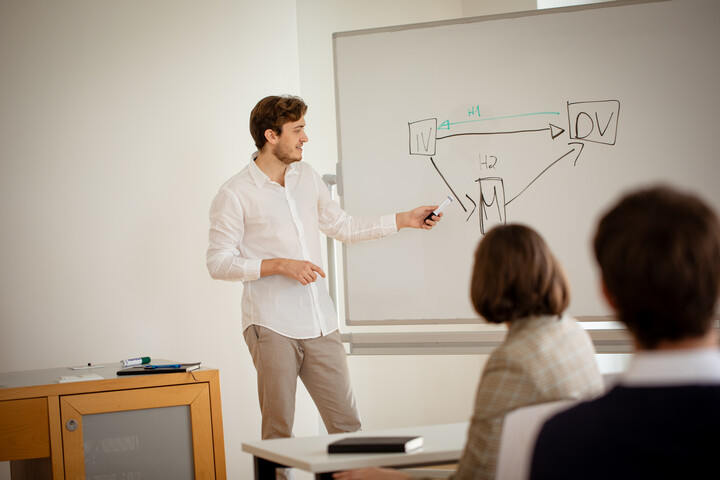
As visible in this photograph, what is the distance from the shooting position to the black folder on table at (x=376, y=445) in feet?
4.79

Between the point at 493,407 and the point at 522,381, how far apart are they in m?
0.07

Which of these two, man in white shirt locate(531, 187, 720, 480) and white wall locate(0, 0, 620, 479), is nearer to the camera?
man in white shirt locate(531, 187, 720, 480)

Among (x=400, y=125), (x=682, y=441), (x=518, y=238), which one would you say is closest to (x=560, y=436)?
(x=682, y=441)

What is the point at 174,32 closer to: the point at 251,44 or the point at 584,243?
the point at 251,44

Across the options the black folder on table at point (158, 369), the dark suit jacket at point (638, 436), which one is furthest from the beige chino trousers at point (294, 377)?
the dark suit jacket at point (638, 436)

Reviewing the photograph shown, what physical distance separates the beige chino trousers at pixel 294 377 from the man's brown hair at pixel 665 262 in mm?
1951

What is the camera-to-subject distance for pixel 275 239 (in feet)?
9.06

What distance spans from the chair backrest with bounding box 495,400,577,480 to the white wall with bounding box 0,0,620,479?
8.53 feet

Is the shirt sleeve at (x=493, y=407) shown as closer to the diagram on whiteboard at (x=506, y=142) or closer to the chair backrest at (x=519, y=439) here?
the chair backrest at (x=519, y=439)

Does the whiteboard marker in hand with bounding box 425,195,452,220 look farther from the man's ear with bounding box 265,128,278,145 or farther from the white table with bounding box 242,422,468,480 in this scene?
the white table with bounding box 242,422,468,480

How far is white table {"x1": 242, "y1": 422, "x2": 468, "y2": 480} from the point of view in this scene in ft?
4.64

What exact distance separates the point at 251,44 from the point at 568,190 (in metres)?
1.93

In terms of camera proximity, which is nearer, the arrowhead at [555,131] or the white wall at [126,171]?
the arrowhead at [555,131]

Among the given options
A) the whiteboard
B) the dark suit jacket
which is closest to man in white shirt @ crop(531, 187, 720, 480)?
the dark suit jacket
